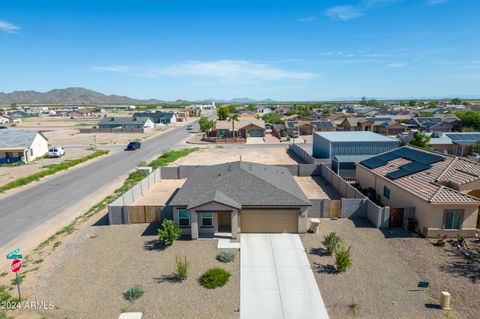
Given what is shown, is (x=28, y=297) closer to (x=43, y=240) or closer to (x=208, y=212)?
(x=43, y=240)

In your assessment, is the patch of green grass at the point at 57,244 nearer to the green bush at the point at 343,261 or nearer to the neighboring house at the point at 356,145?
the green bush at the point at 343,261

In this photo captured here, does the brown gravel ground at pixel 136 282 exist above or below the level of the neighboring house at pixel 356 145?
below

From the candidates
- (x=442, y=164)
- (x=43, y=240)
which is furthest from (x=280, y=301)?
(x=442, y=164)

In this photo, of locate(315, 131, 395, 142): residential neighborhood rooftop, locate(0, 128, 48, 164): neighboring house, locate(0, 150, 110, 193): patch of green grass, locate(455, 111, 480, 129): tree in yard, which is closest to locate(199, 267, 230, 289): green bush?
locate(0, 150, 110, 193): patch of green grass

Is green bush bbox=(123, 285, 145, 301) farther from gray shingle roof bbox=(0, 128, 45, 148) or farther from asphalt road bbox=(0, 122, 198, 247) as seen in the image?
gray shingle roof bbox=(0, 128, 45, 148)

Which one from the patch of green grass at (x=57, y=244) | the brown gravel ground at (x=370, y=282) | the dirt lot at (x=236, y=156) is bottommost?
the patch of green grass at (x=57, y=244)

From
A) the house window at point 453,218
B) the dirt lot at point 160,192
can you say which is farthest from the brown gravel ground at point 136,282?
the house window at point 453,218
